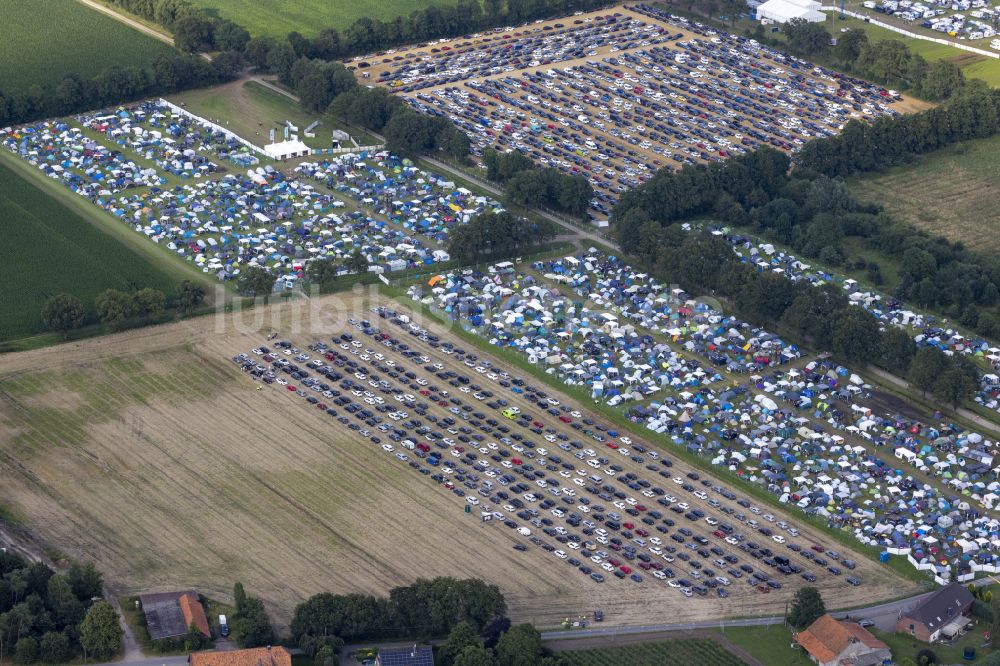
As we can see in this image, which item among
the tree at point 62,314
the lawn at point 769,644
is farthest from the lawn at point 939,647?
the tree at point 62,314

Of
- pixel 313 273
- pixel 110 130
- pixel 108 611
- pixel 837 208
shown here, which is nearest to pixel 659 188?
pixel 837 208

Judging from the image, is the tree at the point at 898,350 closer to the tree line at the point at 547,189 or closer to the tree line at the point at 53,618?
the tree line at the point at 547,189

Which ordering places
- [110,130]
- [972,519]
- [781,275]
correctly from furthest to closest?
[110,130]
[781,275]
[972,519]

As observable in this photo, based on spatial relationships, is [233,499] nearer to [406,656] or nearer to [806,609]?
[406,656]

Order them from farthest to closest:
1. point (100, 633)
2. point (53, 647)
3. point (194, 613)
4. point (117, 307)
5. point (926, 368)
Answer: point (117, 307) → point (926, 368) → point (194, 613) → point (100, 633) → point (53, 647)

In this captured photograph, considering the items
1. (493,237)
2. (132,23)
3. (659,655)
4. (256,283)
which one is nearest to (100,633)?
(659,655)

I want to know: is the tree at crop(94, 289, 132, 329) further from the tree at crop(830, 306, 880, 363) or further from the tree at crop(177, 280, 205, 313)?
the tree at crop(830, 306, 880, 363)

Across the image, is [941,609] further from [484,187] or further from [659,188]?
[484,187]
